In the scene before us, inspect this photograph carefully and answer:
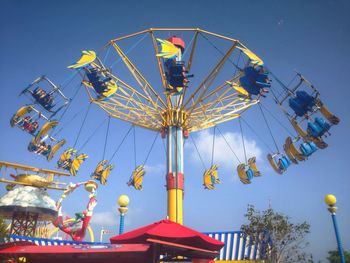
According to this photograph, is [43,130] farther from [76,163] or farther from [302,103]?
[302,103]

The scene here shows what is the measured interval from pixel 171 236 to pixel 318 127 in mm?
10378

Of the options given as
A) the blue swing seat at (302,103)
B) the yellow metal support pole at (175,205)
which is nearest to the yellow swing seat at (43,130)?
the yellow metal support pole at (175,205)

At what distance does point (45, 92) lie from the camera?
15.6 meters

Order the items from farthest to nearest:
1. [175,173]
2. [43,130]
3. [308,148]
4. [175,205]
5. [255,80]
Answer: [175,173]
[175,205]
[43,130]
[308,148]
[255,80]

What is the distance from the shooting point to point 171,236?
260 inches

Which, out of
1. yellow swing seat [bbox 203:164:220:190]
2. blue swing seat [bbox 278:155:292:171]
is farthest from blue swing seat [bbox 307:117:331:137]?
yellow swing seat [bbox 203:164:220:190]

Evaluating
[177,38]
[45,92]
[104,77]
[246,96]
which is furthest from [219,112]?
[45,92]

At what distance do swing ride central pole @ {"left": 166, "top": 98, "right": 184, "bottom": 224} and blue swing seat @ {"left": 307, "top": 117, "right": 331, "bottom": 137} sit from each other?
6.93m

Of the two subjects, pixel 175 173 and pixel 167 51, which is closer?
pixel 167 51

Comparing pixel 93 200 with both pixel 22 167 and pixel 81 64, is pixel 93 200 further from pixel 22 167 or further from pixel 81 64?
pixel 81 64

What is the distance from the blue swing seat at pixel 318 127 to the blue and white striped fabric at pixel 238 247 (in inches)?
274

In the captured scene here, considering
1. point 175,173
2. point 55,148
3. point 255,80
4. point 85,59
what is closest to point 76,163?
point 55,148

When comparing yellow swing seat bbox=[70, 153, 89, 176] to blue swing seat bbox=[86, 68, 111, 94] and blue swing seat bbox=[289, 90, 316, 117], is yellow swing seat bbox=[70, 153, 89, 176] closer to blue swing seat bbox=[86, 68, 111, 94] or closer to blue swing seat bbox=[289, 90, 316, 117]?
blue swing seat bbox=[86, 68, 111, 94]

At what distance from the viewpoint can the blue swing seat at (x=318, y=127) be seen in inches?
560
